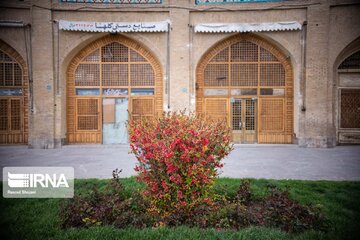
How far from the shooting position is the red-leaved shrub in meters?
3.31

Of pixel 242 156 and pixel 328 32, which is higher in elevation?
pixel 328 32

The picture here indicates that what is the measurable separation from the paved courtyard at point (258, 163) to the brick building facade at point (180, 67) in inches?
64.4

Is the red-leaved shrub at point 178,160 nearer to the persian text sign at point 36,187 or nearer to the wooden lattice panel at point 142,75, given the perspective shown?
the persian text sign at point 36,187

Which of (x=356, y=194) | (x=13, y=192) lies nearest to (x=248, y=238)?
(x=356, y=194)

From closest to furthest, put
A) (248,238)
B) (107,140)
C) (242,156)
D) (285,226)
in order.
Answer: (248,238) < (285,226) < (242,156) < (107,140)

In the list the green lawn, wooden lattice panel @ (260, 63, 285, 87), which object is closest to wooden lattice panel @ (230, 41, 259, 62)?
wooden lattice panel @ (260, 63, 285, 87)

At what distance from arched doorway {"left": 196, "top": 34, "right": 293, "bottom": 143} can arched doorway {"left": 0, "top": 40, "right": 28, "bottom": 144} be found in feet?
28.5

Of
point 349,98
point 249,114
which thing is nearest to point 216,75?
point 249,114

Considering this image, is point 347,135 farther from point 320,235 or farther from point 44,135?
point 44,135

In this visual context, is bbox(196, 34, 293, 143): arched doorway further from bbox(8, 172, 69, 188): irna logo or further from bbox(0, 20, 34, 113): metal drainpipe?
bbox(8, 172, 69, 188): irna logo

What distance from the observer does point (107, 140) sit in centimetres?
1269

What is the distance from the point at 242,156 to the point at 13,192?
7319mm

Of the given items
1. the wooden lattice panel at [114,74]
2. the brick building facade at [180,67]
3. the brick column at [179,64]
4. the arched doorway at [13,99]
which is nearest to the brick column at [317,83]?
the brick building facade at [180,67]

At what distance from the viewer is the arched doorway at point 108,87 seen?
41.2 feet
